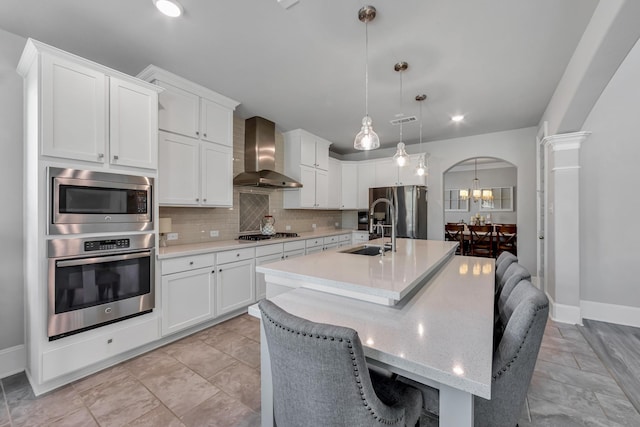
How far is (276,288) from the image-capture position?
195 cm

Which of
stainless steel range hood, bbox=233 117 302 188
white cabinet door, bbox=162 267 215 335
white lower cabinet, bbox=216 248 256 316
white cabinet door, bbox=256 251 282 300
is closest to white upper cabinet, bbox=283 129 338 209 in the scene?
stainless steel range hood, bbox=233 117 302 188

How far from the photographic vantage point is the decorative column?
3018 millimetres

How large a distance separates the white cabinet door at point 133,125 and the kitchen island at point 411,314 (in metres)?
1.56

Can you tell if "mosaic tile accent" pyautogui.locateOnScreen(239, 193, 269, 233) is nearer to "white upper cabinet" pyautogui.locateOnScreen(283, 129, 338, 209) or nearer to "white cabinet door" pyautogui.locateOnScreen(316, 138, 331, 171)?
"white upper cabinet" pyautogui.locateOnScreen(283, 129, 338, 209)

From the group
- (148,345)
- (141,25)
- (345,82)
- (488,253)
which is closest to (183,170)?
(141,25)

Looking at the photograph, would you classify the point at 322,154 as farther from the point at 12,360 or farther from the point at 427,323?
the point at 12,360

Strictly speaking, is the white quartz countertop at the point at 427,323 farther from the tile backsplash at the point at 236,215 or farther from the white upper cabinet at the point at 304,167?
the white upper cabinet at the point at 304,167

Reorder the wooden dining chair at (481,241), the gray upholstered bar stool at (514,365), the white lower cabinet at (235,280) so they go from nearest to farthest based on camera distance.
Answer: the gray upholstered bar stool at (514,365), the white lower cabinet at (235,280), the wooden dining chair at (481,241)

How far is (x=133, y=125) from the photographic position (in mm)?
2281

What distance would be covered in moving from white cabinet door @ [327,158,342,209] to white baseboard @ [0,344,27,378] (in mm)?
4216

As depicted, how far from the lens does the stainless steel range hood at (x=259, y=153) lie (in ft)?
12.1

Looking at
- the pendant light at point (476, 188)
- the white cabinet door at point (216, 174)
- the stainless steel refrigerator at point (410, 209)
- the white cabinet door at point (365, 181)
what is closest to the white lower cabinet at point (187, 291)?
the white cabinet door at point (216, 174)

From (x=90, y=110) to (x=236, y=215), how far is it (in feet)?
6.69

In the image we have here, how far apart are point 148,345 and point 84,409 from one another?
0.70m
